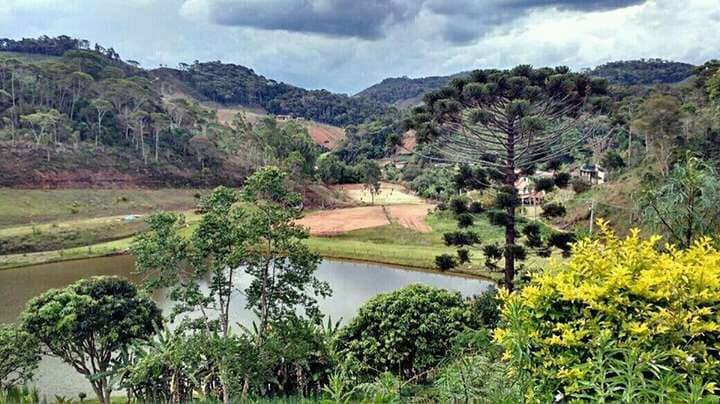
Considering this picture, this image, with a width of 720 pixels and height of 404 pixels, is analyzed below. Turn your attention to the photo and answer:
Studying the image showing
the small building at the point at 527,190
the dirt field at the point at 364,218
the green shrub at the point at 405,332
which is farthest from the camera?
the dirt field at the point at 364,218

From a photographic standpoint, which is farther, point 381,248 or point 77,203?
point 77,203

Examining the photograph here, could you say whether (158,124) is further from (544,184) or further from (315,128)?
(544,184)

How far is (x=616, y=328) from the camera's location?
111 inches

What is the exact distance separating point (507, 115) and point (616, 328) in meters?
9.25

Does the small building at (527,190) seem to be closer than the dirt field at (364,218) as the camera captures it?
Yes

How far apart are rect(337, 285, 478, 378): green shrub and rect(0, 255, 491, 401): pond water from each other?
172 inches

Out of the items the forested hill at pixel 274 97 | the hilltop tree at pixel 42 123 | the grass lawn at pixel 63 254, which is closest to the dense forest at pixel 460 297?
the grass lawn at pixel 63 254

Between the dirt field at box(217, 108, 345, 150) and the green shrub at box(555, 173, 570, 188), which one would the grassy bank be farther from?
the dirt field at box(217, 108, 345, 150)

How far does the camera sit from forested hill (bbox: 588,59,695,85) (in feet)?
285

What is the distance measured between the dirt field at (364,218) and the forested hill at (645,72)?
59.0 m

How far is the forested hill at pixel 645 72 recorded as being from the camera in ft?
285

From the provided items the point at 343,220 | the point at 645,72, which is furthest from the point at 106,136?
the point at 645,72

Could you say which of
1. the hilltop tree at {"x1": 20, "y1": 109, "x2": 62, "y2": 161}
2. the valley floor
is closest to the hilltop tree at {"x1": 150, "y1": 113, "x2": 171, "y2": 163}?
the valley floor

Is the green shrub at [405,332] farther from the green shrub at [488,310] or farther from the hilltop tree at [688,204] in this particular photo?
the hilltop tree at [688,204]
